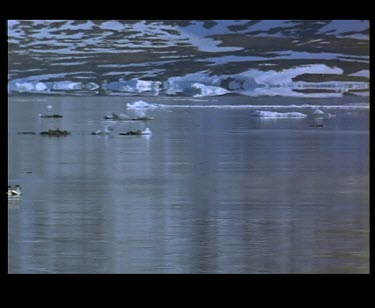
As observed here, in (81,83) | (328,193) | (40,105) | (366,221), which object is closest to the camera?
(366,221)

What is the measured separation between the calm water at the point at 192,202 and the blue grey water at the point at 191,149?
0.02 m

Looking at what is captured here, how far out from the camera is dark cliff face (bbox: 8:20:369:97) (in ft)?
78.6

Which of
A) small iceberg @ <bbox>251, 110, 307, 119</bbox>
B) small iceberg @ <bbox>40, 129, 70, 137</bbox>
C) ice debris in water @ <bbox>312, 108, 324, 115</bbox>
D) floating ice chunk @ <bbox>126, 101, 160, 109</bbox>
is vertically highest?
floating ice chunk @ <bbox>126, 101, 160, 109</bbox>

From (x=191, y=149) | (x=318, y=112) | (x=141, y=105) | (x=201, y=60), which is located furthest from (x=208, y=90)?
(x=191, y=149)

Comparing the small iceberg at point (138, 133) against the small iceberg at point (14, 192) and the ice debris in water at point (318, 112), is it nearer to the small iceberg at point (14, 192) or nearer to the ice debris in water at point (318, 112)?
the ice debris in water at point (318, 112)

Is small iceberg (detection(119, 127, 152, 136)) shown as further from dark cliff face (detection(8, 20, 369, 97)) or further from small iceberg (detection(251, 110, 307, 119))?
dark cliff face (detection(8, 20, 369, 97))

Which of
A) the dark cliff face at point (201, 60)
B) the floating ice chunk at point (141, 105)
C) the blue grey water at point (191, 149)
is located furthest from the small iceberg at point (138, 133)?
the dark cliff face at point (201, 60)

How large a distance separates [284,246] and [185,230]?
963 millimetres

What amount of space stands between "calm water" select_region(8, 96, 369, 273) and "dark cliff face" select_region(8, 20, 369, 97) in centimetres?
729

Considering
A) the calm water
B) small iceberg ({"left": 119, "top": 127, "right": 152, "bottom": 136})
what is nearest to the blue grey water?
the calm water

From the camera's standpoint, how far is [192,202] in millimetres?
9742

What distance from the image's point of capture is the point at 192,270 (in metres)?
7.43
